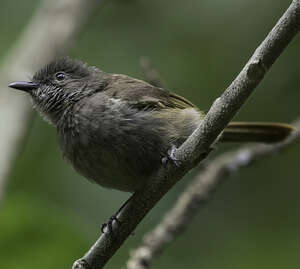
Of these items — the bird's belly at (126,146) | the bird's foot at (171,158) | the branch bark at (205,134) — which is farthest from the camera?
the bird's belly at (126,146)

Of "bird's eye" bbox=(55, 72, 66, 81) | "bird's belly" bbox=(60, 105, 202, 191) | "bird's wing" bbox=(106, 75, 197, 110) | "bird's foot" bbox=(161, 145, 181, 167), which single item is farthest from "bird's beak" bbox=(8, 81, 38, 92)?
"bird's foot" bbox=(161, 145, 181, 167)

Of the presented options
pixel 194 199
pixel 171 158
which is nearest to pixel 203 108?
pixel 194 199

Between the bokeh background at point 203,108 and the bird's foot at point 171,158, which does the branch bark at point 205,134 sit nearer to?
the bird's foot at point 171,158

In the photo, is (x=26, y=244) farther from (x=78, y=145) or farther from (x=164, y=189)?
Result: (x=164, y=189)

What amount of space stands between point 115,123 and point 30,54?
133cm

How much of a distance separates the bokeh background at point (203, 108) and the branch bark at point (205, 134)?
169cm

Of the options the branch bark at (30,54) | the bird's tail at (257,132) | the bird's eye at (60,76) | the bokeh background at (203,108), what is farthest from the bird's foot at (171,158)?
the bokeh background at (203,108)

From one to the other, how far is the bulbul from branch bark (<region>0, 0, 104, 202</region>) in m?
0.15

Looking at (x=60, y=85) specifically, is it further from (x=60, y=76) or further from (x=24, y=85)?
(x=24, y=85)

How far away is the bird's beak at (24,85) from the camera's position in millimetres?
4496

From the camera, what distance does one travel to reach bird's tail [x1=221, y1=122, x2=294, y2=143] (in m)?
4.68

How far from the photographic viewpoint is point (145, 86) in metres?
4.33

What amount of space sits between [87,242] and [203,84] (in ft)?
6.75

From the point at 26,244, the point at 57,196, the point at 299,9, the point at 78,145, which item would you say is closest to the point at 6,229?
the point at 26,244
